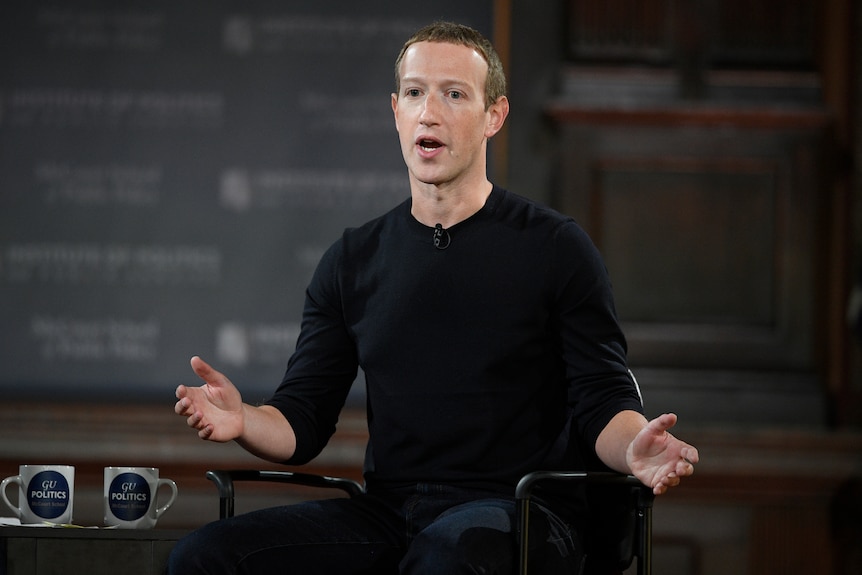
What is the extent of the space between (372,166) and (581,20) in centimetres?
80

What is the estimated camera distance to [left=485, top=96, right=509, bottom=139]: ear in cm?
216

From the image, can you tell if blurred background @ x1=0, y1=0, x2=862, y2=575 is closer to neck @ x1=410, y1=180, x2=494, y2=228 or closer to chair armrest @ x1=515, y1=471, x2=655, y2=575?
neck @ x1=410, y1=180, x2=494, y2=228

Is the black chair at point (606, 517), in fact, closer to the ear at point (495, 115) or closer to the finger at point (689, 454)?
the finger at point (689, 454)

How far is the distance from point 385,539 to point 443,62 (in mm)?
834

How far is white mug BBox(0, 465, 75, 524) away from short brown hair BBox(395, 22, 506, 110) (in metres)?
0.94

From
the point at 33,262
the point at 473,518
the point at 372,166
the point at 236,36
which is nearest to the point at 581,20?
the point at 372,166

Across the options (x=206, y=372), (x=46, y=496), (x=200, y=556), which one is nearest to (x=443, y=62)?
(x=206, y=372)

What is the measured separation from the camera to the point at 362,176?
3.75m

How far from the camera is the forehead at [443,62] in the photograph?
6.84 ft

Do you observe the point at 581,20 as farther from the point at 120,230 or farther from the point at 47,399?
the point at 47,399

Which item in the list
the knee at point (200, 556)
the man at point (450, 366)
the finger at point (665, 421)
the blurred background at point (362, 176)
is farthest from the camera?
the blurred background at point (362, 176)

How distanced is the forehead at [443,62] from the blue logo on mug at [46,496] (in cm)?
97

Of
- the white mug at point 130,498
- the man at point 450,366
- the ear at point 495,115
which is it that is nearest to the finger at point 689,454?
the man at point 450,366

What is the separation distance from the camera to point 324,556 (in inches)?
75.2
